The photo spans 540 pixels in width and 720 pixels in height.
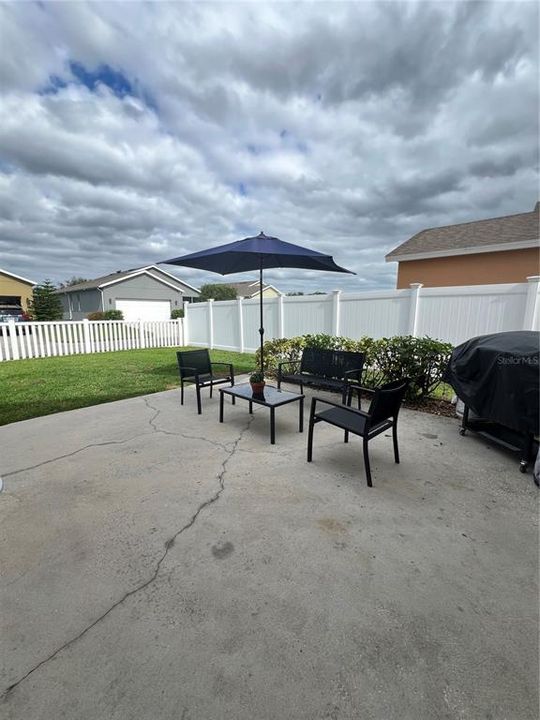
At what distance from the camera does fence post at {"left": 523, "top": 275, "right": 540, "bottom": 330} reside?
5535mm

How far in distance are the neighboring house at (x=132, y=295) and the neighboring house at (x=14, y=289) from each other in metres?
2.63

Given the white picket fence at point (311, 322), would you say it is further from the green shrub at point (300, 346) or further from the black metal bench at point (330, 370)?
the black metal bench at point (330, 370)

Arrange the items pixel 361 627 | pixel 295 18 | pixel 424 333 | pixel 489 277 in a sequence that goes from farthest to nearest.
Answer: pixel 489 277 < pixel 424 333 < pixel 295 18 < pixel 361 627

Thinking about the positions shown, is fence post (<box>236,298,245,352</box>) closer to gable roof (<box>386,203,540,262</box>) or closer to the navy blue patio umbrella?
the navy blue patio umbrella

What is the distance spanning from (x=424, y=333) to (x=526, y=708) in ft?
21.4

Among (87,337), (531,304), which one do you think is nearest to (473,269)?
(531,304)

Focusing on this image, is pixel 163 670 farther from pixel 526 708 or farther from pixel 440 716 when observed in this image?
pixel 526 708

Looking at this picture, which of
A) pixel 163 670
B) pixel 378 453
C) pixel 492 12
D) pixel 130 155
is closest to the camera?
pixel 163 670

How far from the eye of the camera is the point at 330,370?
5266 millimetres

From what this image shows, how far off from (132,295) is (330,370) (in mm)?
26349

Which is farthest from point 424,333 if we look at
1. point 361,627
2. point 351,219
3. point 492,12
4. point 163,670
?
point 351,219

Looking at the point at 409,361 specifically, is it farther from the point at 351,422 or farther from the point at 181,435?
the point at 181,435

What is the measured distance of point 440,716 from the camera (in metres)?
1.18

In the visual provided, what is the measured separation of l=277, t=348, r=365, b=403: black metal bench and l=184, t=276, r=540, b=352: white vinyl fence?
2.77 meters
